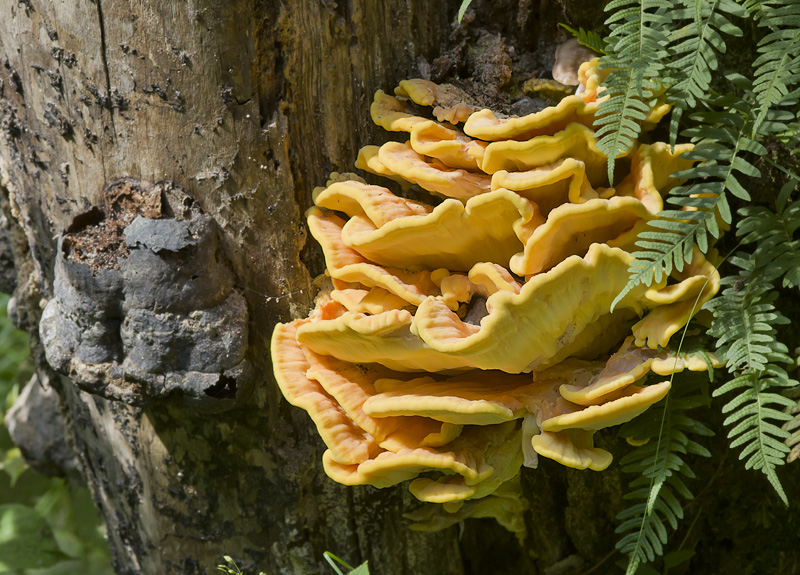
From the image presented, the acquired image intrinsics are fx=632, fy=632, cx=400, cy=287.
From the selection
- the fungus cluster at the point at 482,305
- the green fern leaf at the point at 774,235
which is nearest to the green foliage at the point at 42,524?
the fungus cluster at the point at 482,305

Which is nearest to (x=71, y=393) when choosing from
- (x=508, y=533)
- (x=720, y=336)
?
(x=508, y=533)

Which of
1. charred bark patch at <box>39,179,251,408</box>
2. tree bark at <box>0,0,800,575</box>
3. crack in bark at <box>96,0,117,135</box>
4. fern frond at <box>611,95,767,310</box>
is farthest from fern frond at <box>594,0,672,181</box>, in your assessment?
crack in bark at <box>96,0,117,135</box>

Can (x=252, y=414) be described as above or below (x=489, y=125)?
below

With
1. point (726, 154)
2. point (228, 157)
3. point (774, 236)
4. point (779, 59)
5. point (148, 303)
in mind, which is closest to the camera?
point (779, 59)

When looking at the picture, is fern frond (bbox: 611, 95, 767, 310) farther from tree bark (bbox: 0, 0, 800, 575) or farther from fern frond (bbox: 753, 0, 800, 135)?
tree bark (bbox: 0, 0, 800, 575)

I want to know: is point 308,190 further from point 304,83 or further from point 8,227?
point 8,227

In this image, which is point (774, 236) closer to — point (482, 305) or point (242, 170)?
point (482, 305)

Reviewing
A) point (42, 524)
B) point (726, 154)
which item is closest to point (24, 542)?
point (42, 524)
